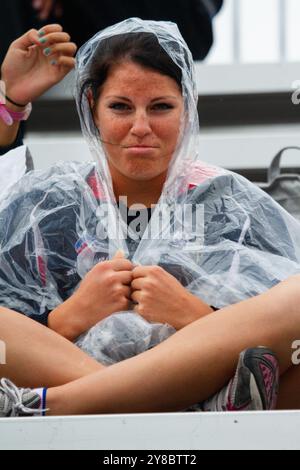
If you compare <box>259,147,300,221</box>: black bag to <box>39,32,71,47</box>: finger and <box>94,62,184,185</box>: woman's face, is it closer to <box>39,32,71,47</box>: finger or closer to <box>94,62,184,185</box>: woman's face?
<box>94,62,184,185</box>: woman's face

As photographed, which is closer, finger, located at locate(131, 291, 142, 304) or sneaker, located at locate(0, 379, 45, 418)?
sneaker, located at locate(0, 379, 45, 418)

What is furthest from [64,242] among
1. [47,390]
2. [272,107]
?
[272,107]

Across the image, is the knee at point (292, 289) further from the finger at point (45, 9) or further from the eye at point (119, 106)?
the finger at point (45, 9)

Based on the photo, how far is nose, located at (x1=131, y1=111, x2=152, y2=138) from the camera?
219 cm

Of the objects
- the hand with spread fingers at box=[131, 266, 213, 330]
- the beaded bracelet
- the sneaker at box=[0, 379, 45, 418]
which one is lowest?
the sneaker at box=[0, 379, 45, 418]

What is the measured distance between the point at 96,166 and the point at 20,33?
2.22ft

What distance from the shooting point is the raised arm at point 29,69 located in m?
2.55

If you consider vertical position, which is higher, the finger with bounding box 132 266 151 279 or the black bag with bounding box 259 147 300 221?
the black bag with bounding box 259 147 300 221

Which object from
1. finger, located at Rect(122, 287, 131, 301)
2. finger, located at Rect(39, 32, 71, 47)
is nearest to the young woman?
finger, located at Rect(122, 287, 131, 301)

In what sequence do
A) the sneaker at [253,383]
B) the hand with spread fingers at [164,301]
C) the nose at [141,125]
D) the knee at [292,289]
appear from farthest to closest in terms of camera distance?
the nose at [141,125] < the hand with spread fingers at [164,301] < the knee at [292,289] < the sneaker at [253,383]

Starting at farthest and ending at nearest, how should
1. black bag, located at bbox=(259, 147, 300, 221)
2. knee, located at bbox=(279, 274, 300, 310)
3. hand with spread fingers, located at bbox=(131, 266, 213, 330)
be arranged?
black bag, located at bbox=(259, 147, 300, 221), hand with spread fingers, located at bbox=(131, 266, 213, 330), knee, located at bbox=(279, 274, 300, 310)

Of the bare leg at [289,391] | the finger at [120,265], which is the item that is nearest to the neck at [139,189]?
the finger at [120,265]

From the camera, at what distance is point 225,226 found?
219 centimetres
